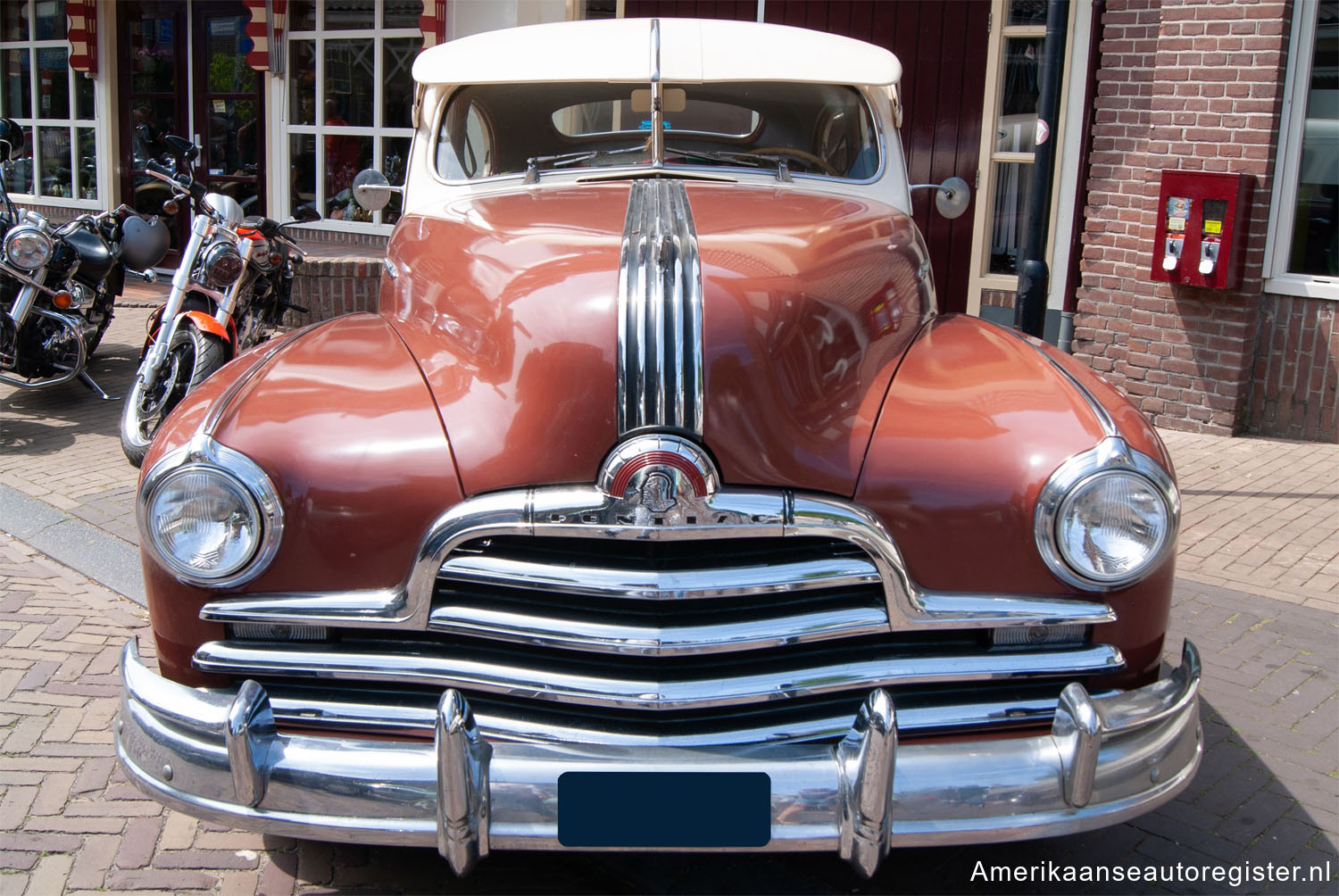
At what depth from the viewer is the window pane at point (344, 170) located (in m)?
10.5

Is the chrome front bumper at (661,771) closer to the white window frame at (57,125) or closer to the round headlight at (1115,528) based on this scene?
the round headlight at (1115,528)

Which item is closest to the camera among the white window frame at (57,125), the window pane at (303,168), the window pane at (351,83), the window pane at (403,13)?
the window pane at (403,13)

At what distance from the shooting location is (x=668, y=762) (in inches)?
80.7

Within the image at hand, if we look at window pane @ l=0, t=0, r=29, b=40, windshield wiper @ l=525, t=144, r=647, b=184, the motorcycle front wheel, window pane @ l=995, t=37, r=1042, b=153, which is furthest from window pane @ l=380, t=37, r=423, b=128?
windshield wiper @ l=525, t=144, r=647, b=184

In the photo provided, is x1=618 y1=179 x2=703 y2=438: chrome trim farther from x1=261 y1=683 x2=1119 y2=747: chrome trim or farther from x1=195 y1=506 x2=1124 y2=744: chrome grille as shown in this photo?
x1=261 y1=683 x2=1119 y2=747: chrome trim

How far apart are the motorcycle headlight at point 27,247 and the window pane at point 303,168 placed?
4577 millimetres

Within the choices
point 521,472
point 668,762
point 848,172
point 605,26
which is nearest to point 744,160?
point 848,172

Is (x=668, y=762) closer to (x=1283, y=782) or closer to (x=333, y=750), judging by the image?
(x=333, y=750)

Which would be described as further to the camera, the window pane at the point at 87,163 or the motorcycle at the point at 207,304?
the window pane at the point at 87,163

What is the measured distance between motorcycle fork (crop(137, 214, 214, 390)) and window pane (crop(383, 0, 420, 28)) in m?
4.44

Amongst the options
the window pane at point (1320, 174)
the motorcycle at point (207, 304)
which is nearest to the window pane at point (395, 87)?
the motorcycle at point (207, 304)

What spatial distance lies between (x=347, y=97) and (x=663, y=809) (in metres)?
9.80

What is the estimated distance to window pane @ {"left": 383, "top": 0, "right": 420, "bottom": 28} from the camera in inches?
391

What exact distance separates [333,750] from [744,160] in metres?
2.20
